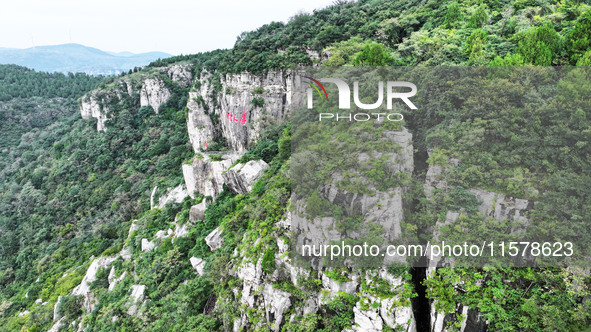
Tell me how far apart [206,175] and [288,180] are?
15.7m

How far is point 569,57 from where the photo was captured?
17.9 m

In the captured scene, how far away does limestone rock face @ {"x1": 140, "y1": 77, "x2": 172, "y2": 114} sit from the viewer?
62.4 meters

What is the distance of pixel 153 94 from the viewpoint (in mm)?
62375

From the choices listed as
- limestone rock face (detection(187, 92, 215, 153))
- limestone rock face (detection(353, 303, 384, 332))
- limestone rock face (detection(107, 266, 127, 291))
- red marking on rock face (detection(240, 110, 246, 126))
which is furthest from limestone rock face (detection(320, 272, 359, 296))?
limestone rock face (detection(187, 92, 215, 153))

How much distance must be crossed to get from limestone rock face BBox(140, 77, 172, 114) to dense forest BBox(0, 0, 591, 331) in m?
1.54

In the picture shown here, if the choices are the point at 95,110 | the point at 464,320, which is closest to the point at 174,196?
the point at 464,320

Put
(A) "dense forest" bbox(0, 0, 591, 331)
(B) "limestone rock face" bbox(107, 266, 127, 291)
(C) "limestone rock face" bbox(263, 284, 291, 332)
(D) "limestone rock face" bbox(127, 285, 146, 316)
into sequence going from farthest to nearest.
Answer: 1. (B) "limestone rock face" bbox(107, 266, 127, 291)
2. (D) "limestone rock face" bbox(127, 285, 146, 316)
3. (C) "limestone rock face" bbox(263, 284, 291, 332)
4. (A) "dense forest" bbox(0, 0, 591, 331)

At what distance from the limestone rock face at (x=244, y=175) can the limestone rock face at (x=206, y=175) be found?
174 cm

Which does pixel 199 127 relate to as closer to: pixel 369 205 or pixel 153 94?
pixel 153 94

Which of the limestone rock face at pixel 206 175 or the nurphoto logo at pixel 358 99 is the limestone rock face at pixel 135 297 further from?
the nurphoto logo at pixel 358 99

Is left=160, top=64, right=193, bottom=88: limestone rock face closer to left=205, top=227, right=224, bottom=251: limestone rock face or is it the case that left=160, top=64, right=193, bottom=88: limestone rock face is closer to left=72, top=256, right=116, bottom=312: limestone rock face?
left=72, top=256, right=116, bottom=312: limestone rock face

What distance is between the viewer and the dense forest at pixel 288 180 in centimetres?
1319

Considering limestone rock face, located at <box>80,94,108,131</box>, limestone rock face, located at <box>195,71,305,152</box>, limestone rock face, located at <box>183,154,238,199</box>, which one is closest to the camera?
limestone rock face, located at <box>183,154,238,199</box>

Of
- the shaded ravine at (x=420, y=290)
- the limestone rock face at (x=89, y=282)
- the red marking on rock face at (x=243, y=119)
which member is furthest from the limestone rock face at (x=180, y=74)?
the shaded ravine at (x=420, y=290)
